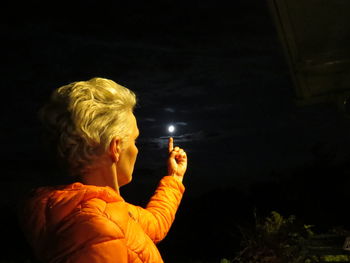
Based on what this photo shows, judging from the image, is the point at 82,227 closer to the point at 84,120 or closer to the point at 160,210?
the point at 84,120

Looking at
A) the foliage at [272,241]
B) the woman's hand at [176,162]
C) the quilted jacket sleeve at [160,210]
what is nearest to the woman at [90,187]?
the quilted jacket sleeve at [160,210]

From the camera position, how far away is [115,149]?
2.14 metres

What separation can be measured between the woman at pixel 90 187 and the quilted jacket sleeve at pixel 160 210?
301 mm

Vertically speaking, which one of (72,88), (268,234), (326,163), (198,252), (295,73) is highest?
(295,73)

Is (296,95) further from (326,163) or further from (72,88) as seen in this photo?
(326,163)

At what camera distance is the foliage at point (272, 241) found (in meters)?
9.77

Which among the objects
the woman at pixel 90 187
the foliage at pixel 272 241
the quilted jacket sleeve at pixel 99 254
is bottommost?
the foliage at pixel 272 241

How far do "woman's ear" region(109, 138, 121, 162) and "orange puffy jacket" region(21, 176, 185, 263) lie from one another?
0.41ft

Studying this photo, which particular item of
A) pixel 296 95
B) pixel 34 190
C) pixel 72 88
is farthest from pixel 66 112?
pixel 296 95

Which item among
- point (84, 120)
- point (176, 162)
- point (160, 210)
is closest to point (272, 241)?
point (176, 162)

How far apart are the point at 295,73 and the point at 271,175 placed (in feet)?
33.0

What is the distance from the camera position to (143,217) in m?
2.50

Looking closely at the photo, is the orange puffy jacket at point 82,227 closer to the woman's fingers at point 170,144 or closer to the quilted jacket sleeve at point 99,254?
the quilted jacket sleeve at point 99,254

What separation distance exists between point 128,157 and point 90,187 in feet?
0.79
